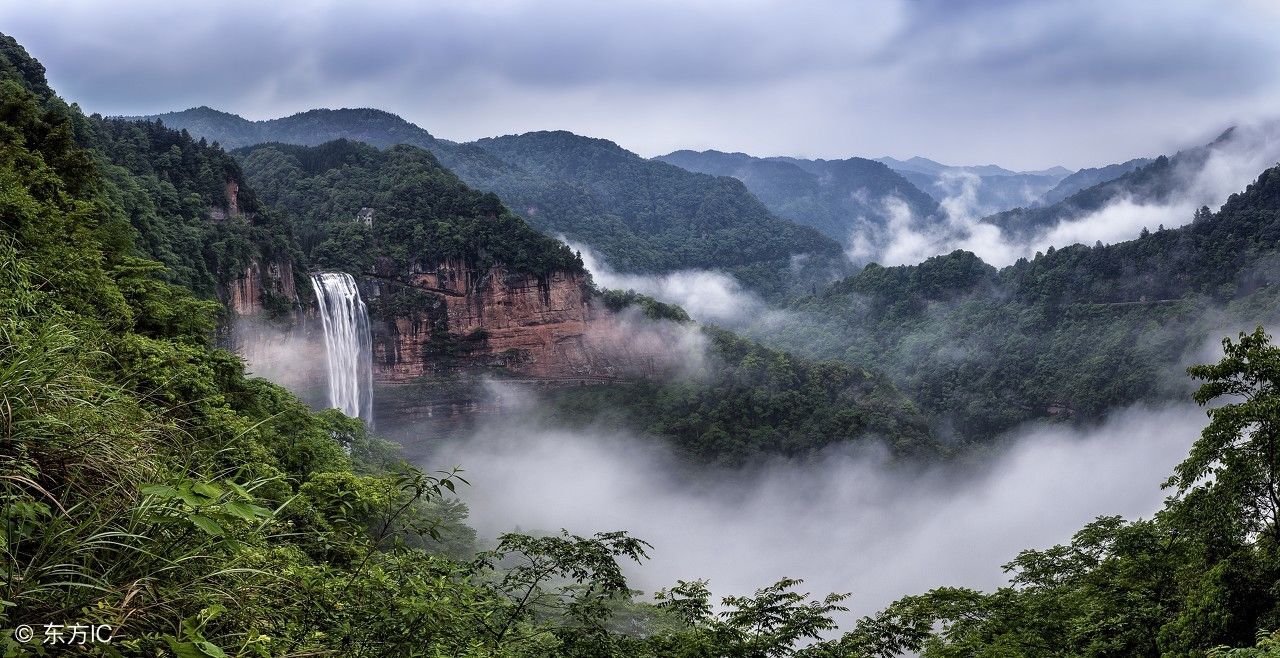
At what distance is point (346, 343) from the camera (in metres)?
55.2

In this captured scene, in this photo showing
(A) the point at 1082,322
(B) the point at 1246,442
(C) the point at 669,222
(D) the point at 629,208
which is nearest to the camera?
(B) the point at 1246,442

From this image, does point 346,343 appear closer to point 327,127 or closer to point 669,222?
point 669,222

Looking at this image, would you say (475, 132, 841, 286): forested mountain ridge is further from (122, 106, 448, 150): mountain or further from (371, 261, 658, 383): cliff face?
(371, 261, 658, 383): cliff face

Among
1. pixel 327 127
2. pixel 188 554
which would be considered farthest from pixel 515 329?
pixel 327 127

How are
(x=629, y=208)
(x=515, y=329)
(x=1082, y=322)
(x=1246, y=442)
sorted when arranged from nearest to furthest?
(x=1246, y=442), (x=515, y=329), (x=1082, y=322), (x=629, y=208)

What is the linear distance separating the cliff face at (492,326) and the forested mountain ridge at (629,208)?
66.4 m

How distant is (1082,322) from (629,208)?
116 meters

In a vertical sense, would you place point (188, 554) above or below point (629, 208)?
below

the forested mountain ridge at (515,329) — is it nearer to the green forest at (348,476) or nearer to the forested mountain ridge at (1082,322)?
the green forest at (348,476)

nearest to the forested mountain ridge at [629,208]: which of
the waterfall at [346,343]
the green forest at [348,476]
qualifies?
the green forest at [348,476]

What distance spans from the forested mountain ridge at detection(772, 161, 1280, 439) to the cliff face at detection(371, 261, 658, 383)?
42.1 metres

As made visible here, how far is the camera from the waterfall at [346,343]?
52.8m

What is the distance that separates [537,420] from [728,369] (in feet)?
63.1

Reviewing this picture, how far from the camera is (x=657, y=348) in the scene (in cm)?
7144
